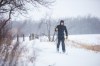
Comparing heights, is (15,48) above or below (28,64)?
above

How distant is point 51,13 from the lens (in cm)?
3058

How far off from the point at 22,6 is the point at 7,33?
10.3 ft

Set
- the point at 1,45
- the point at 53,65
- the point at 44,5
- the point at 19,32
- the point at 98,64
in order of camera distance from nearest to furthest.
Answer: the point at 1,45, the point at 19,32, the point at 53,65, the point at 98,64, the point at 44,5

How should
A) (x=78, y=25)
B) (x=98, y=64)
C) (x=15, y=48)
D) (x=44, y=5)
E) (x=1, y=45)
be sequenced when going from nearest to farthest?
(x=15, y=48) → (x=1, y=45) → (x=98, y=64) → (x=44, y=5) → (x=78, y=25)

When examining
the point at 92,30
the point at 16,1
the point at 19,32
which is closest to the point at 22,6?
the point at 16,1

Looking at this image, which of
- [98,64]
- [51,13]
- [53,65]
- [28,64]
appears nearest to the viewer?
[28,64]

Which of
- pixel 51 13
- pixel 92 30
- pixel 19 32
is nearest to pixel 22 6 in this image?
pixel 19 32

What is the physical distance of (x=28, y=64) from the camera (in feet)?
23.3

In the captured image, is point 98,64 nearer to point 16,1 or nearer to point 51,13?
point 16,1

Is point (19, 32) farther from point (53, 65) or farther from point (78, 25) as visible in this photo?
point (78, 25)

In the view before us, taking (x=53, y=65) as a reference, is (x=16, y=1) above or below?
above

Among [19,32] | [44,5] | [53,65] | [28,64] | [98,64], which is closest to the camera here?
[19,32]

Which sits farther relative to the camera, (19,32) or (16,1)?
(16,1)

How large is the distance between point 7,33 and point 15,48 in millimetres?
622
